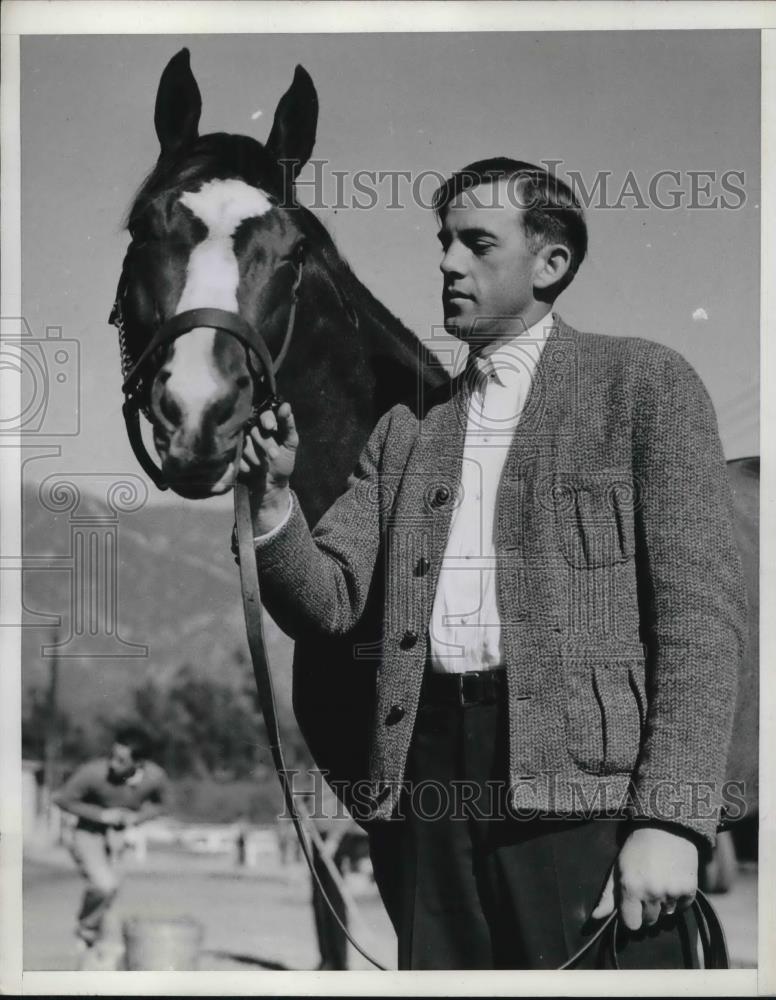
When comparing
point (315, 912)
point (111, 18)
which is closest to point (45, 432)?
point (111, 18)

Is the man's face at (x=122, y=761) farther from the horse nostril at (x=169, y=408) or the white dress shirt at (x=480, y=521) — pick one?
the horse nostril at (x=169, y=408)

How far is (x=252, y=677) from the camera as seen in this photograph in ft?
12.0

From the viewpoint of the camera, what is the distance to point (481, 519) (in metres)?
3.54

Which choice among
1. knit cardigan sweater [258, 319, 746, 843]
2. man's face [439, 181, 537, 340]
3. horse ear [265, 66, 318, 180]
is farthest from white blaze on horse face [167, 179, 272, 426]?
man's face [439, 181, 537, 340]

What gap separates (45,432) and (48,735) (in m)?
0.86

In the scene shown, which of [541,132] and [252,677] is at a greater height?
[541,132]

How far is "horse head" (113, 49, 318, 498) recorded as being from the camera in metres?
3.45

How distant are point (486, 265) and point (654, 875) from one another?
167 centimetres

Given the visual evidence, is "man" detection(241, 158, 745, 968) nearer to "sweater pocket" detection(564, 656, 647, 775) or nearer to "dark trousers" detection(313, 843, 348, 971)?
"sweater pocket" detection(564, 656, 647, 775)

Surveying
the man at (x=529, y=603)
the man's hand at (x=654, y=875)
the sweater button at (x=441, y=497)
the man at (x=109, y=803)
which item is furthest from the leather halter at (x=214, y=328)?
the man's hand at (x=654, y=875)

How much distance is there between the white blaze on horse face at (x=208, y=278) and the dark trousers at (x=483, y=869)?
103 centimetres

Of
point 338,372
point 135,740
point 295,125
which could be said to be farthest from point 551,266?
point 135,740

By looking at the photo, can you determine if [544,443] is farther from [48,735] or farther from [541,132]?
[48,735]

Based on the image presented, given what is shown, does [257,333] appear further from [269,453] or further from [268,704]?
[268,704]
